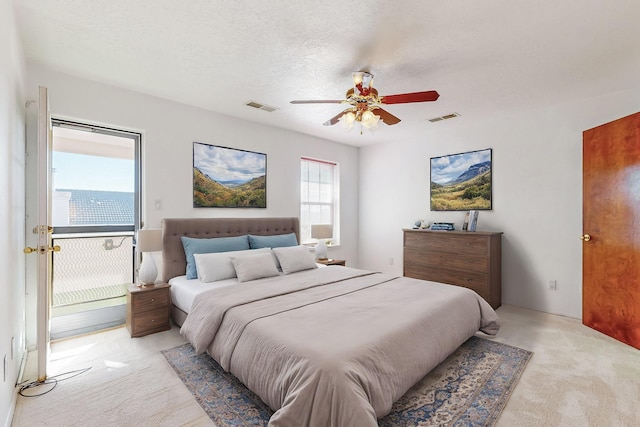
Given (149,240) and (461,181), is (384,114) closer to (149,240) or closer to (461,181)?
(461,181)

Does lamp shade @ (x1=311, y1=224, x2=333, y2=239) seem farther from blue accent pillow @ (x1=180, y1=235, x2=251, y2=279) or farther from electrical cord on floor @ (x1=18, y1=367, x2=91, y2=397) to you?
electrical cord on floor @ (x1=18, y1=367, x2=91, y2=397)

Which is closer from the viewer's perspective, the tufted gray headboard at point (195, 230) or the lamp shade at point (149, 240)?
the lamp shade at point (149, 240)

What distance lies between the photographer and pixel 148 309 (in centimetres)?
302

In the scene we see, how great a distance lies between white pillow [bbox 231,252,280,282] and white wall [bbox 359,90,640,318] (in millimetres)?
2892

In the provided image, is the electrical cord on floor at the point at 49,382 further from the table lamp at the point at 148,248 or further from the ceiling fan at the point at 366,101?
the ceiling fan at the point at 366,101

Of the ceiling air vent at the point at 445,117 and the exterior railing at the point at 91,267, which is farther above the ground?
the ceiling air vent at the point at 445,117

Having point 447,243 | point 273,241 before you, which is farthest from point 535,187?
point 273,241

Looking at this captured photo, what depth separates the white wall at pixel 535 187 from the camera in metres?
3.59

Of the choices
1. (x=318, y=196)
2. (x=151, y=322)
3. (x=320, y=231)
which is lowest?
(x=151, y=322)

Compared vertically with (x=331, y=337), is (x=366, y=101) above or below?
above

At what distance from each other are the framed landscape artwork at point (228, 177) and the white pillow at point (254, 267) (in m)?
1.09

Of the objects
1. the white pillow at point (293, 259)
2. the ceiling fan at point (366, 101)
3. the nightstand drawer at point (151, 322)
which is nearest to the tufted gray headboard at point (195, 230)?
the nightstand drawer at point (151, 322)

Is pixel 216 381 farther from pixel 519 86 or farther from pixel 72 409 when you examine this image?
pixel 519 86

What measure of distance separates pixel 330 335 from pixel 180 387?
123cm
